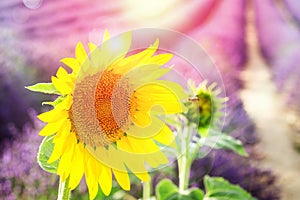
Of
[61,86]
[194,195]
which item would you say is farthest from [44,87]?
[194,195]

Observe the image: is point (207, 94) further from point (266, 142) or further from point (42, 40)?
point (42, 40)

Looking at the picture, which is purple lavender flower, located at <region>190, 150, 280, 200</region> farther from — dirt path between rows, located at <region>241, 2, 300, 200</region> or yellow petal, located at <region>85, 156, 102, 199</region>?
yellow petal, located at <region>85, 156, 102, 199</region>

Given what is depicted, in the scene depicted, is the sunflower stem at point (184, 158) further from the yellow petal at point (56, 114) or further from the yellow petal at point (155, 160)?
the yellow petal at point (56, 114)

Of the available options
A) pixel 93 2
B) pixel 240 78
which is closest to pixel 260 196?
pixel 240 78

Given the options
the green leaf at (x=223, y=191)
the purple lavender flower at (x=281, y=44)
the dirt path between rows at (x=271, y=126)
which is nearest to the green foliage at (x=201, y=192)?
the green leaf at (x=223, y=191)

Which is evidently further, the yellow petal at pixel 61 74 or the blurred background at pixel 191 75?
the blurred background at pixel 191 75
